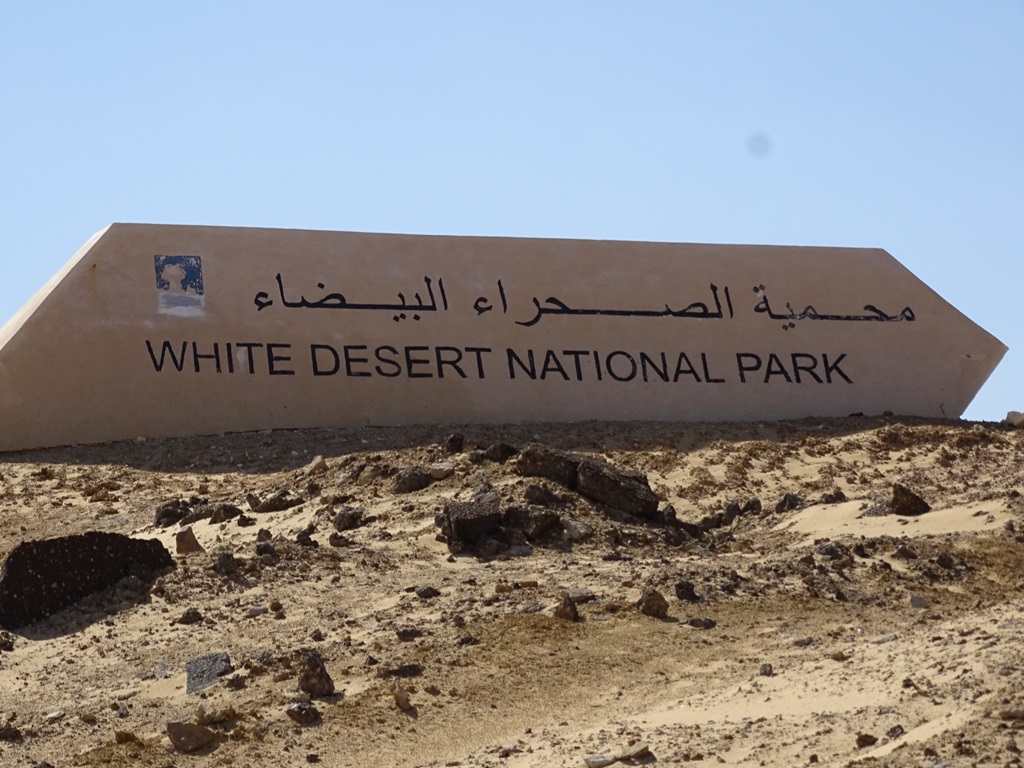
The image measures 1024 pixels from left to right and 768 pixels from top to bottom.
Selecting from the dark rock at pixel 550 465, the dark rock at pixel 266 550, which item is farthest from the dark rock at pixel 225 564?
the dark rock at pixel 550 465

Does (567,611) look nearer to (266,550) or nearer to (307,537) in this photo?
(266,550)

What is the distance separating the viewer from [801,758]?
4750 millimetres

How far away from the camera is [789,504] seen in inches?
371

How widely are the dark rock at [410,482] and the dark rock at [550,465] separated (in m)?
0.67

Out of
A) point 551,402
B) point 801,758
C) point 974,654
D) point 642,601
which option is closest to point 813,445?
point 551,402

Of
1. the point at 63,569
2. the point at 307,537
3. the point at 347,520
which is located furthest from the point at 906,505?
the point at 63,569

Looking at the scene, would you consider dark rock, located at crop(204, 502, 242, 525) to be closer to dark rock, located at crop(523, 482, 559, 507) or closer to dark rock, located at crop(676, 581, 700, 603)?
dark rock, located at crop(523, 482, 559, 507)

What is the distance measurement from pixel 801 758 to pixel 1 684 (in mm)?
3531

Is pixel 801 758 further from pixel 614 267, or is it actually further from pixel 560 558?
pixel 614 267

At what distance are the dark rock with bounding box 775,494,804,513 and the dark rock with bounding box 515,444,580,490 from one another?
1.39 metres

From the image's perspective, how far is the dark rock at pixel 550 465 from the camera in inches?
347

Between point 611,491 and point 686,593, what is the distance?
1.70 m

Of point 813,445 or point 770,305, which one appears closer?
point 813,445

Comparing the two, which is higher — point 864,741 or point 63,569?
point 63,569
